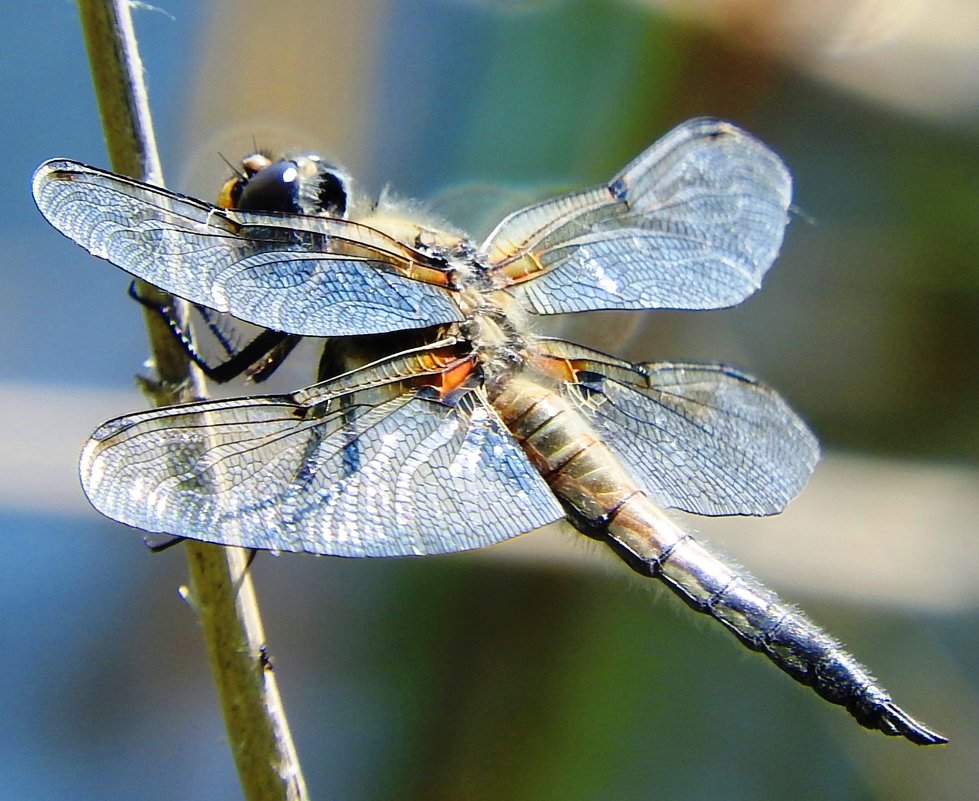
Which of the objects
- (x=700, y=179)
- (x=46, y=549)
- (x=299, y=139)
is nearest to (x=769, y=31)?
(x=299, y=139)

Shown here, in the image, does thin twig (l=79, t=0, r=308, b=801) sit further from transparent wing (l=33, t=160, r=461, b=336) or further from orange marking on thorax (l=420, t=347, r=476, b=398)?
orange marking on thorax (l=420, t=347, r=476, b=398)

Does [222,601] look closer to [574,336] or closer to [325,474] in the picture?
[325,474]

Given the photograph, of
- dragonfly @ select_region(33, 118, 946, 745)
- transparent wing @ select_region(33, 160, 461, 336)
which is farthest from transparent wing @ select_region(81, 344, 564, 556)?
transparent wing @ select_region(33, 160, 461, 336)

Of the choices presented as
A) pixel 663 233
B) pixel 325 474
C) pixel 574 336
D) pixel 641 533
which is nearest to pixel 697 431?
pixel 641 533

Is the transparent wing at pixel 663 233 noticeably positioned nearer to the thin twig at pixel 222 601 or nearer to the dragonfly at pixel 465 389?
the dragonfly at pixel 465 389

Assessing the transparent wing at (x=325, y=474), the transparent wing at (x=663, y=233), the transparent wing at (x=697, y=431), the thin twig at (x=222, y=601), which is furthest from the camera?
the transparent wing at (x=663, y=233)

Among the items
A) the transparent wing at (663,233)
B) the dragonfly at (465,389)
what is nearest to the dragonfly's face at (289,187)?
the dragonfly at (465,389)
